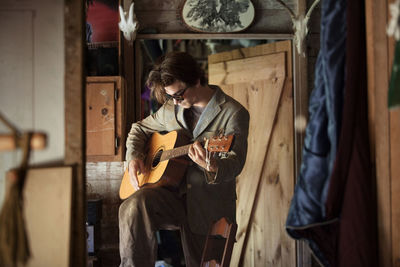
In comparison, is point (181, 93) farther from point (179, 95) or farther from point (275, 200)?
point (275, 200)

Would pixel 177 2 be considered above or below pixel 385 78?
above

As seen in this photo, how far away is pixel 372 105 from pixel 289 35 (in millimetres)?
2034

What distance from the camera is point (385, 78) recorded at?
1.41 meters

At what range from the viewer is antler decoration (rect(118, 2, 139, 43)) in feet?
10.4

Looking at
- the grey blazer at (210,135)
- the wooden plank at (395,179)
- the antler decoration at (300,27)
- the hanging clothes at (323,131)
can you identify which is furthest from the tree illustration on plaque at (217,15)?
the wooden plank at (395,179)

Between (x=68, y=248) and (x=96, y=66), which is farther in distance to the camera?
(x=96, y=66)

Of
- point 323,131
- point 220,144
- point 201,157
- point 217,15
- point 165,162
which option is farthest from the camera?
point 217,15

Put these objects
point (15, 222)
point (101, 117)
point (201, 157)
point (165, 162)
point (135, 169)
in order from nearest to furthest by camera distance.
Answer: point (15, 222)
point (201, 157)
point (165, 162)
point (135, 169)
point (101, 117)

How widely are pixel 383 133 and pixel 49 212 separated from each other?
49.9 inches

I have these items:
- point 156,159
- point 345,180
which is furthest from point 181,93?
point 345,180

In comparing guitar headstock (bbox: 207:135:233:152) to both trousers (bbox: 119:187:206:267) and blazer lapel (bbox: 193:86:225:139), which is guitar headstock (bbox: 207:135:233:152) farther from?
trousers (bbox: 119:187:206:267)

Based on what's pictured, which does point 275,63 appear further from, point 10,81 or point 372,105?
point 10,81

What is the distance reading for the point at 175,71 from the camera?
2938 mm

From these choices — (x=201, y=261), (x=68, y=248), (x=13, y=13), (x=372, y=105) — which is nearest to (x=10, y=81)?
(x=13, y=13)
